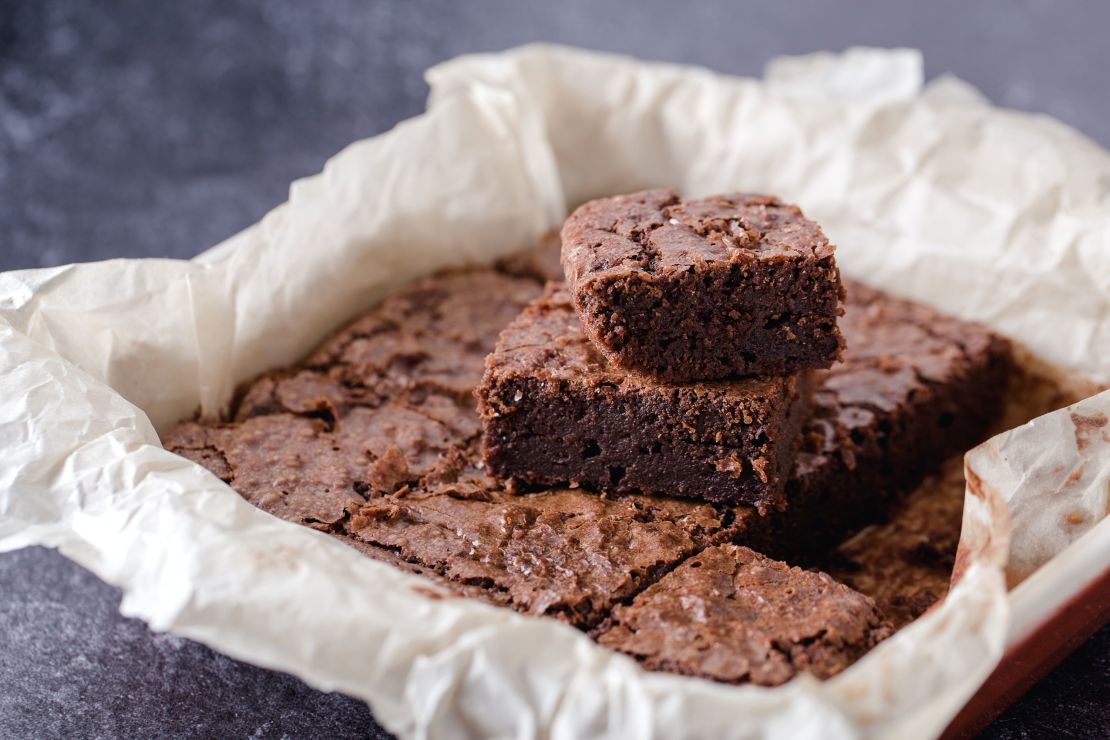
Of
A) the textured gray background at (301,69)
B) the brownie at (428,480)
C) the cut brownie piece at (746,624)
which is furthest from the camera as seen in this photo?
the textured gray background at (301,69)

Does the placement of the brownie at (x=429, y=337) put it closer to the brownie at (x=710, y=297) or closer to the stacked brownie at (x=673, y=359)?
the stacked brownie at (x=673, y=359)

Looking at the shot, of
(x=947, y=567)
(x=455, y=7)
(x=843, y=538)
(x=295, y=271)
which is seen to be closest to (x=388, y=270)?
(x=295, y=271)

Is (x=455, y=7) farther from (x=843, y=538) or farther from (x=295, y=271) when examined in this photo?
(x=843, y=538)

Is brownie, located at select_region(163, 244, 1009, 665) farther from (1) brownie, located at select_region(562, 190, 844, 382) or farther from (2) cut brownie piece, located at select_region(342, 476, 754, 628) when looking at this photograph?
(1) brownie, located at select_region(562, 190, 844, 382)

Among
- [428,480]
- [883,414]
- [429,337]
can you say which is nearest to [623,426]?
[428,480]

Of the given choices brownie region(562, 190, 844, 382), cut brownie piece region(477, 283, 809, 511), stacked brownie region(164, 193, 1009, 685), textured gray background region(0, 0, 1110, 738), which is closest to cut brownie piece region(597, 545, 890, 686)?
stacked brownie region(164, 193, 1009, 685)

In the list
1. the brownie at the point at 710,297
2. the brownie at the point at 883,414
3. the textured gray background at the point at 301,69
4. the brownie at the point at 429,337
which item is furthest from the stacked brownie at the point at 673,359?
the textured gray background at the point at 301,69
